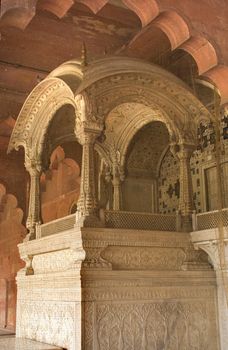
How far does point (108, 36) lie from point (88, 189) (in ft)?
11.1

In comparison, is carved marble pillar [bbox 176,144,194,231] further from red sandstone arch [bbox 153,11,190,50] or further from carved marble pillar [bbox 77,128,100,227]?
red sandstone arch [bbox 153,11,190,50]

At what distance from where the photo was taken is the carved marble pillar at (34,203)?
678cm

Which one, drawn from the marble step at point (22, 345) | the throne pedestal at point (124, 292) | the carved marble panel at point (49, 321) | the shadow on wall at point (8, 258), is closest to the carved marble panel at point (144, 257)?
the throne pedestal at point (124, 292)

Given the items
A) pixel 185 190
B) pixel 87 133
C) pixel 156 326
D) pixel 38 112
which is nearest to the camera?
pixel 156 326

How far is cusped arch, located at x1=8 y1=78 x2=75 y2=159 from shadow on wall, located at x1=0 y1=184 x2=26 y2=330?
13.0 feet

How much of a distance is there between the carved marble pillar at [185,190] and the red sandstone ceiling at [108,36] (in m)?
0.85

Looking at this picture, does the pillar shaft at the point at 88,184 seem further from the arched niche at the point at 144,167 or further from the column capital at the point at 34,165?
the arched niche at the point at 144,167

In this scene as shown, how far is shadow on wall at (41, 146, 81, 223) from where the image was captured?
10562mm

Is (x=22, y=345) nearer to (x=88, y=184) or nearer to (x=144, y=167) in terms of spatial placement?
(x=88, y=184)

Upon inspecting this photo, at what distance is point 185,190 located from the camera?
630cm

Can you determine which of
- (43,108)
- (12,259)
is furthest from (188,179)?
→ (12,259)

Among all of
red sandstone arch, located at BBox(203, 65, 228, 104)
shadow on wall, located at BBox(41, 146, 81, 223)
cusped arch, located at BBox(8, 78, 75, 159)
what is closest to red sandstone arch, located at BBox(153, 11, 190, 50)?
red sandstone arch, located at BBox(203, 65, 228, 104)

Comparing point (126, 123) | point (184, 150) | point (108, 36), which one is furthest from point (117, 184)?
point (108, 36)

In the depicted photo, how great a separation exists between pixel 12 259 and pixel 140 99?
761cm
